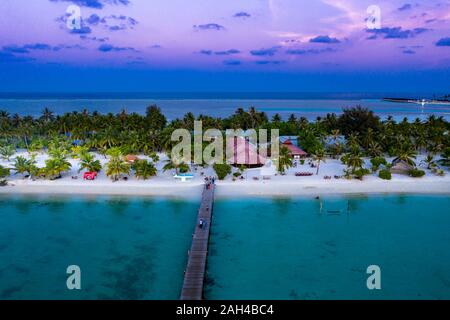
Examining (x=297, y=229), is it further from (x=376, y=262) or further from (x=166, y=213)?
(x=166, y=213)

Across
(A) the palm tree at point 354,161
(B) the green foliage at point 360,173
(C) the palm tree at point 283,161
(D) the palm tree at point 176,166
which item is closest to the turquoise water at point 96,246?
(D) the palm tree at point 176,166

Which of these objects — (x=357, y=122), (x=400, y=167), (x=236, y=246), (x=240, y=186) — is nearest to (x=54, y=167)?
(x=240, y=186)

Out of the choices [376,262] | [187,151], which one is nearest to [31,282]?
[376,262]

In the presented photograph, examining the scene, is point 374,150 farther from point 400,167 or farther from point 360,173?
point 360,173

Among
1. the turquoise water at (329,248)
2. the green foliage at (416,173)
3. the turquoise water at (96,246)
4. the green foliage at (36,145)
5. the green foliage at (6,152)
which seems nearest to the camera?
the turquoise water at (96,246)

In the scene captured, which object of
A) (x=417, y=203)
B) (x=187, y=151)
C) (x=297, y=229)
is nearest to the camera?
(x=297, y=229)

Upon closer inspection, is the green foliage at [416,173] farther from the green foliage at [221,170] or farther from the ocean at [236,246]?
the green foliage at [221,170]
